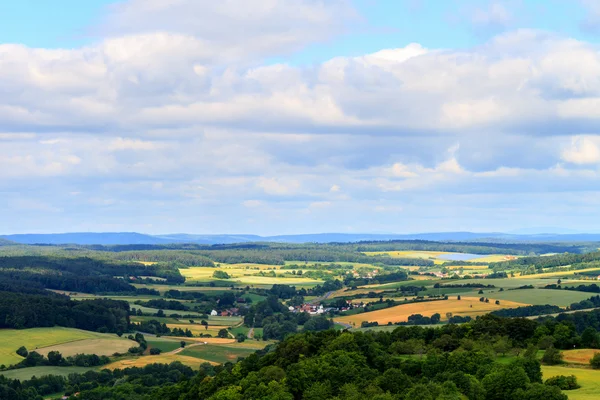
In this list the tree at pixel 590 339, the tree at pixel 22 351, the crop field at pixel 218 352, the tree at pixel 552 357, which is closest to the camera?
the tree at pixel 552 357

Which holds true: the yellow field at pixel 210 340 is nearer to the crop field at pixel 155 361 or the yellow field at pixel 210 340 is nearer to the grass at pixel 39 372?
the crop field at pixel 155 361

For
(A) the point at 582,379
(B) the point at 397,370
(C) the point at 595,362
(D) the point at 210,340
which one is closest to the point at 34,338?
(D) the point at 210,340

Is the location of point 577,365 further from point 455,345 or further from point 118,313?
point 118,313

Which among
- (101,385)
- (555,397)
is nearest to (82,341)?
(101,385)

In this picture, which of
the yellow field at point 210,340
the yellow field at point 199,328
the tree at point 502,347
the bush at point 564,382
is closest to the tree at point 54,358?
the yellow field at point 210,340

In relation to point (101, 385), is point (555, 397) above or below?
above

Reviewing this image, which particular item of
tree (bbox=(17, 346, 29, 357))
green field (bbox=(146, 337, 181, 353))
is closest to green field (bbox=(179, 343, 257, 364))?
green field (bbox=(146, 337, 181, 353))
